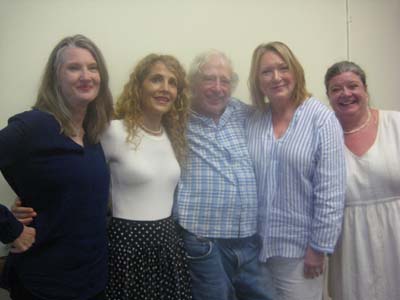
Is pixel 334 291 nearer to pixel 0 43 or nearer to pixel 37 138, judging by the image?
pixel 37 138

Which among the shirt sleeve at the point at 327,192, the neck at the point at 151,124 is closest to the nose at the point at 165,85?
the neck at the point at 151,124

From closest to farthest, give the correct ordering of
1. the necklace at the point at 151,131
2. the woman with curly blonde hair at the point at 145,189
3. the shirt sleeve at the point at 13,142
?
the shirt sleeve at the point at 13,142
the woman with curly blonde hair at the point at 145,189
the necklace at the point at 151,131

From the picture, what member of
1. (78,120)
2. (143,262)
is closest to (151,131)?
(78,120)

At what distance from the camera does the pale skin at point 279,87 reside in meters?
1.35

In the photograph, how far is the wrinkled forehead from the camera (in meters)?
1.41

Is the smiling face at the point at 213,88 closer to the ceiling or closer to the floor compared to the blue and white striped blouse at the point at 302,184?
closer to the ceiling

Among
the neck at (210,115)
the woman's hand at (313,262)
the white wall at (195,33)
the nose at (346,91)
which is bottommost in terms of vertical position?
the woman's hand at (313,262)

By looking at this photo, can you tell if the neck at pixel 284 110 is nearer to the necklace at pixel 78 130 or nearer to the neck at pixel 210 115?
the neck at pixel 210 115

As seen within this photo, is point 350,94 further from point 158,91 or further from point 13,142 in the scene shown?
point 13,142

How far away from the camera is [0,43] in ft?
4.63

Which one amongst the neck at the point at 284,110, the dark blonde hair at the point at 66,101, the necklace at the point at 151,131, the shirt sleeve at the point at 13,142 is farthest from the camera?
the neck at the point at 284,110

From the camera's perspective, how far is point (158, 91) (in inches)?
50.2

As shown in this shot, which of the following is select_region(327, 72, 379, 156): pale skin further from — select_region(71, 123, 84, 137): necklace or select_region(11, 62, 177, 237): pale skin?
select_region(71, 123, 84, 137): necklace

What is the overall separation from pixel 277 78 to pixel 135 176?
2.24 ft
